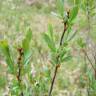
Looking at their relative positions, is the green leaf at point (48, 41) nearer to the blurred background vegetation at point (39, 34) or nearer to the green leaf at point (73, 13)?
the green leaf at point (73, 13)

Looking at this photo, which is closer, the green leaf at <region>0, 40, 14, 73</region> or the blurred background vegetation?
the green leaf at <region>0, 40, 14, 73</region>

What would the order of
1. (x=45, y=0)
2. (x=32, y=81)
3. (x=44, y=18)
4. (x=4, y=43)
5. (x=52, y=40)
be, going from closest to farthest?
(x=4, y=43) < (x=52, y=40) < (x=32, y=81) < (x=44, y=18) < (x=45, y=0)

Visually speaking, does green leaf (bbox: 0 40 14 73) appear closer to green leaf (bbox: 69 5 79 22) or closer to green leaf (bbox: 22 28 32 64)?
green leaf (bbox: 22 28 32 64)

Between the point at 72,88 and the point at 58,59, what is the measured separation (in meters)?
3.31

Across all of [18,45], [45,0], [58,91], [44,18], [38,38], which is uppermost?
[45,0]

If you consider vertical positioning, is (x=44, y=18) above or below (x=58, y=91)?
above

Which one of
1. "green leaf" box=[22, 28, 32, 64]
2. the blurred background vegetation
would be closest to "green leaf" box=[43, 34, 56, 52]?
"green leaf" box=[22, 28, 32, 64]

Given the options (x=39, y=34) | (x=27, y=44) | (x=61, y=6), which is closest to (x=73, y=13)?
(x=61, y=6)

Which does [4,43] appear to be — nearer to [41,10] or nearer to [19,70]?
[19,70]

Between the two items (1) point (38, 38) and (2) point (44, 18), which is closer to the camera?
(1) point (38, 38)

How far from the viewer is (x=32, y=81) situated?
1368 millimetres

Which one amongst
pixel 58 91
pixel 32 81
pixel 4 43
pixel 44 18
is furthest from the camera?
pixel 44 18

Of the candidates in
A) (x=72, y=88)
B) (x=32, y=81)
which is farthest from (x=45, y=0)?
(x=32, y=81)

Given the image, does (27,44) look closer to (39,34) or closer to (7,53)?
(7,53)
